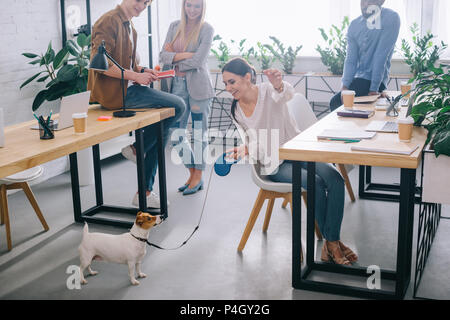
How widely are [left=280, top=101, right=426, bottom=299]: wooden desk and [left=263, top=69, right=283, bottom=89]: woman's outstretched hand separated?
31 centimetres

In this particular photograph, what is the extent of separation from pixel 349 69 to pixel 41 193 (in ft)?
8.37

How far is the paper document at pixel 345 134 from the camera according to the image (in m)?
2.69

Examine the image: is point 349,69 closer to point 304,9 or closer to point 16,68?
point 304,9

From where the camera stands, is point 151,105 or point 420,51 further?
point 420,51

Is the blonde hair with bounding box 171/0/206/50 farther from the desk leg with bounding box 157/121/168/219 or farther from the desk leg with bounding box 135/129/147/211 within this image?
the desk leg with bounding box 135/129/147/211

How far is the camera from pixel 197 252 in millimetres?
3221

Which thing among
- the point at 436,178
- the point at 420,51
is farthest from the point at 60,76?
the point at 420,51

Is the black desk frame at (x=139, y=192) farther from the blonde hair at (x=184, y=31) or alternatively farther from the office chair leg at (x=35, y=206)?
the blonde hair at (x=184, y=31)

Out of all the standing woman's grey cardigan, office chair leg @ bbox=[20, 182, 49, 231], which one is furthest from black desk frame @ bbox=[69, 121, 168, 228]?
the standing woman's grey cardigan

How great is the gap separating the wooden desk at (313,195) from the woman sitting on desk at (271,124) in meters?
0.12

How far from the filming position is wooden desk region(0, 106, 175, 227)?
8.09ft

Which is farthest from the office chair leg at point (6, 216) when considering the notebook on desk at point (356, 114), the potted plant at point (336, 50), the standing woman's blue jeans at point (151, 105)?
the potted plant at point (336, 50)

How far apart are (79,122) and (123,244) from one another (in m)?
0.66

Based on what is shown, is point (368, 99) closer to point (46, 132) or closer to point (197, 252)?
point (197, 252)
